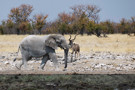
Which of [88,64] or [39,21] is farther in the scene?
[39,21]

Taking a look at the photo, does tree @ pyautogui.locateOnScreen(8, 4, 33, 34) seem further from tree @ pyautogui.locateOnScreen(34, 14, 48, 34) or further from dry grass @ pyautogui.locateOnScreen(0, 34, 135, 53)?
dry grass @ pyautogui.locateOnScreen(0, 34, 135, 53)

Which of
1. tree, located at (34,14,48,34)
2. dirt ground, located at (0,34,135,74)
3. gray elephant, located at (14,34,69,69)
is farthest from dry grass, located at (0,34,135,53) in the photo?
tree, located at (34,14,48,34)

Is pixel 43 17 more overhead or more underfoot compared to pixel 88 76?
more overhead

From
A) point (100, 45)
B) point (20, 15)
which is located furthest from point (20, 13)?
point (100, 45)

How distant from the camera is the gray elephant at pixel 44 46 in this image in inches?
541

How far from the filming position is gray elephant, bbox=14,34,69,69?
45.1 ft

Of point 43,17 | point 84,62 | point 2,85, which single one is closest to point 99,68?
point 84,62

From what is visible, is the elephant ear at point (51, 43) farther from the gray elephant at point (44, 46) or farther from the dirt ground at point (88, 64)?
the dirt ground at point (88, 64)

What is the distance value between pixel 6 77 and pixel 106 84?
366 cm

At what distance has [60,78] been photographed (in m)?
11.1

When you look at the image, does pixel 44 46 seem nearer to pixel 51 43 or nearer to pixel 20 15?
pixel 51 43

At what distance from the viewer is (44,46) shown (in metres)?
13.8

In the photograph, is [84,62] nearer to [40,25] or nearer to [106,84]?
[106,84]

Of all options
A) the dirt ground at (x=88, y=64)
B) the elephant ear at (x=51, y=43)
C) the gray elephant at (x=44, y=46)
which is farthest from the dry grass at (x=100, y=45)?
the elephant ear at (x=51, y=43)
